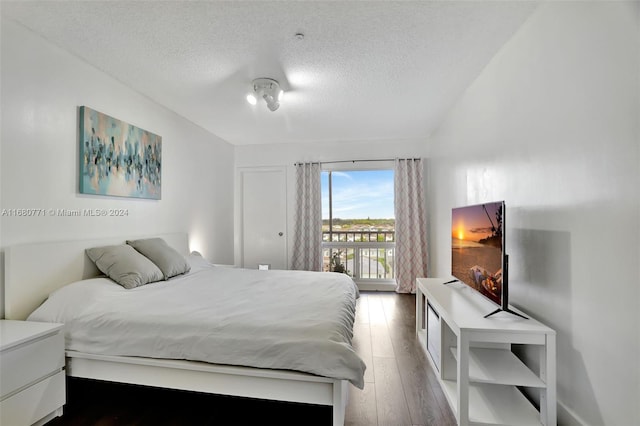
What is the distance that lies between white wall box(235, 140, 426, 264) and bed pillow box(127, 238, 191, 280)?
7.50 feet

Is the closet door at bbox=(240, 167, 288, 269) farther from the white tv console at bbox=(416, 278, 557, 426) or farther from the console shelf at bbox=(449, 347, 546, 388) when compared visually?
the console shelf at bbox=(449, 347, 546, 388)

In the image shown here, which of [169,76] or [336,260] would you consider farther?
[336,260]

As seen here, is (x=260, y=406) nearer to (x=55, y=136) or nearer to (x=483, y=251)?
(x=483, y=251)

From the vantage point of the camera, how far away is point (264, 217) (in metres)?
5.08

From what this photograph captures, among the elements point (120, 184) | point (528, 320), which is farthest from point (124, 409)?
point (528, 320)

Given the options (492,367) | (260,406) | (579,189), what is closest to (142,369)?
(260,406)

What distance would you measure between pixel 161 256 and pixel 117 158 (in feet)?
3.12

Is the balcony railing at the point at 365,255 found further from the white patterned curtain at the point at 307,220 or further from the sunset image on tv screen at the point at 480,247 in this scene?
the sunset image on tv screen at the point at 480,247

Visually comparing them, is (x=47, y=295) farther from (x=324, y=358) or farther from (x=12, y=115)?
(x=324, y=358)

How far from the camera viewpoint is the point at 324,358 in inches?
58.6

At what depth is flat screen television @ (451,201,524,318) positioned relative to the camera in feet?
5.52

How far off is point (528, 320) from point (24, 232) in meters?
3.14

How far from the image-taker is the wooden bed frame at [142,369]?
154 centimetres

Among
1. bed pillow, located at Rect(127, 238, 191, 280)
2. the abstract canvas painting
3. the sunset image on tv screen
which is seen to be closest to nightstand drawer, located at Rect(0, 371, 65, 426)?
bed pillow, located at Rect(127, 238, 191, 280)
